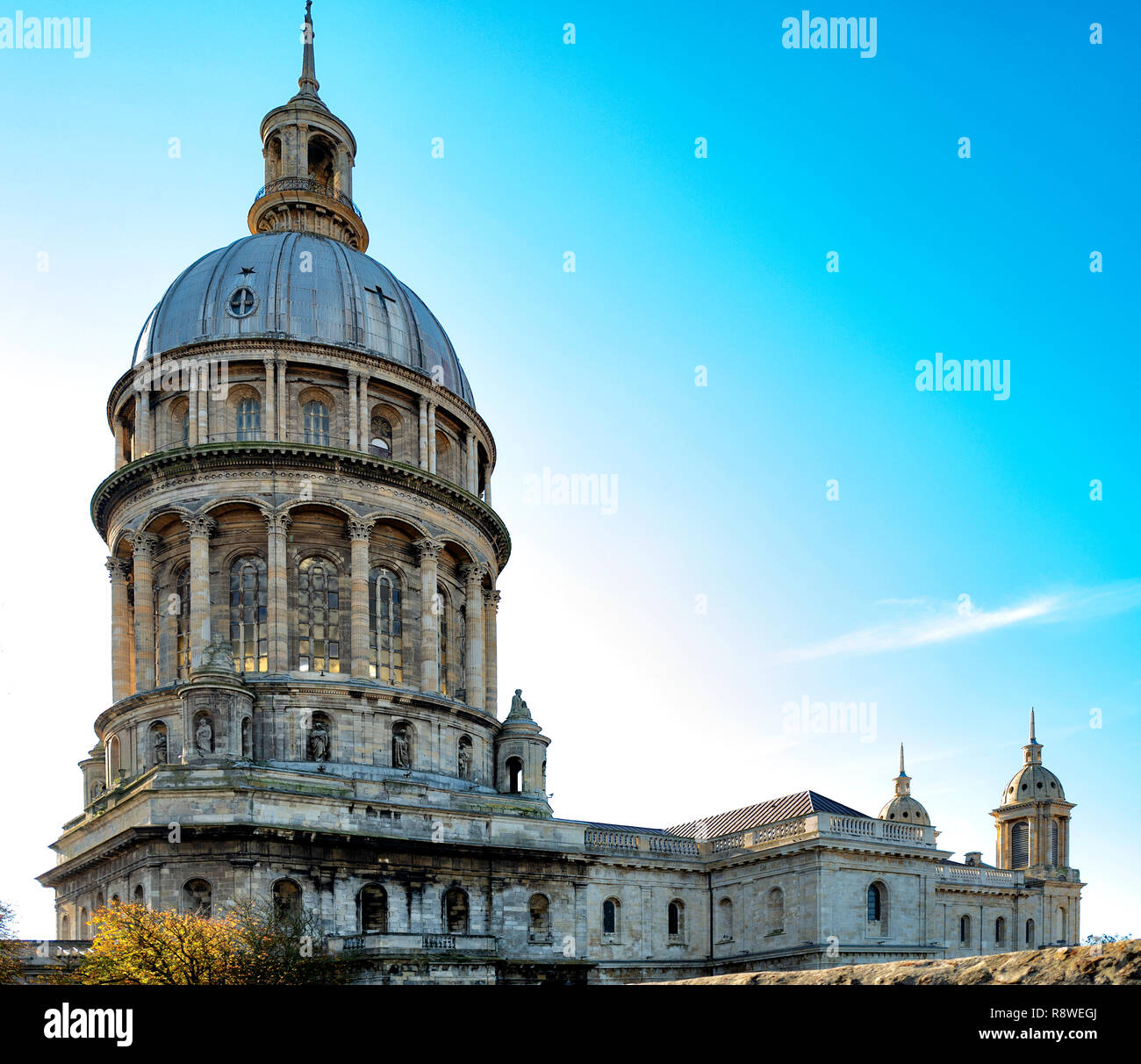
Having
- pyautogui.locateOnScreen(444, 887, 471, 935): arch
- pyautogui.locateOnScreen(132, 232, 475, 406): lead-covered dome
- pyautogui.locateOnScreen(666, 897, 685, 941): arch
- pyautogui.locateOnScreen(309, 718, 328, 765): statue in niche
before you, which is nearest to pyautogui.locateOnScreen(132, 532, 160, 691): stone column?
pyautogui.locateOnScreen(309, 718, 328, 765): statue in niche

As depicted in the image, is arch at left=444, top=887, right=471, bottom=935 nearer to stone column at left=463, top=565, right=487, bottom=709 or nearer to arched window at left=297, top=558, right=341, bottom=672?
stone column at left=463, top=565, right=487, bottom=709

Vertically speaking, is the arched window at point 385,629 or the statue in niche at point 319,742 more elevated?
the arched window at point 385,629

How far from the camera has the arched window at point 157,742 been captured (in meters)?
50.8

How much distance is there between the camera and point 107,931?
31297 millimetres

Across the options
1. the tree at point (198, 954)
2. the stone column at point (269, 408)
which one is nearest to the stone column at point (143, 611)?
the stone column at point (269, 408)

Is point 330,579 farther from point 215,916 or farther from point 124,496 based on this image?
point 215,916

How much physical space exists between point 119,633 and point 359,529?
12.3 m

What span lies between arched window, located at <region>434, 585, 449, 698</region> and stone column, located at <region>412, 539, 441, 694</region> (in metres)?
0.96

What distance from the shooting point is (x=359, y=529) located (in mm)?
52812

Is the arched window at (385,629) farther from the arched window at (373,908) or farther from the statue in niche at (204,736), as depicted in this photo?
the arched window at (373,908)

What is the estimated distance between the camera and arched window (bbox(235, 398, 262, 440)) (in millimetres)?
54406

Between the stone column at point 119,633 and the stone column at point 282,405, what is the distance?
10.2 meters
